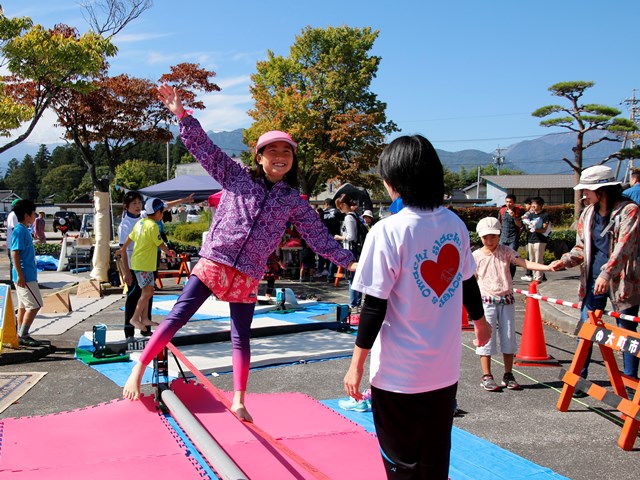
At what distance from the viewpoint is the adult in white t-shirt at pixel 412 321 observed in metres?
2.64

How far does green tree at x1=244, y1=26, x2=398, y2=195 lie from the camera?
1460 inches

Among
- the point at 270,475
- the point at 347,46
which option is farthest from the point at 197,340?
the point at 347,46

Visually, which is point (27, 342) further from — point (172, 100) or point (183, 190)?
point (183, 190)

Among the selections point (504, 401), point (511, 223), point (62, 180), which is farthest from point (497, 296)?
point (62, 180)

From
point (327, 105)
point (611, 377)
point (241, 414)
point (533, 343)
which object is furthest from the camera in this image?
point (327, 105)

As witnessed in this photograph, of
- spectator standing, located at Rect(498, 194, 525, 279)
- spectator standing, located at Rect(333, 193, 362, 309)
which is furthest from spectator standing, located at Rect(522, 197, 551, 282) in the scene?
spectator standing, located at Rect(333, 193, 362, 309)

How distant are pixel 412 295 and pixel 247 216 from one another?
174cm

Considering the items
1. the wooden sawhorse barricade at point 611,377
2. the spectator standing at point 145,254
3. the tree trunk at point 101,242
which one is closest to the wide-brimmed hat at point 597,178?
the wooden sawhorse barricade at point 611,377

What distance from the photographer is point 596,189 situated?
19.2ft

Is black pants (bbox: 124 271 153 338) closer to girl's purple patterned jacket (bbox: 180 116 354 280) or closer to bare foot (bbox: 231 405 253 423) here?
bare foot (bbox: 231 405 253 423)

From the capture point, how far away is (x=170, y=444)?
12.9 feet

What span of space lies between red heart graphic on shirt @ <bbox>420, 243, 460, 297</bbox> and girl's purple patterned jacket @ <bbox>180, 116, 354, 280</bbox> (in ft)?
4.35

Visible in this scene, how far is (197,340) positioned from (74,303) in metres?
5.28

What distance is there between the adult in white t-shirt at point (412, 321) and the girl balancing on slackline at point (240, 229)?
137 cm
